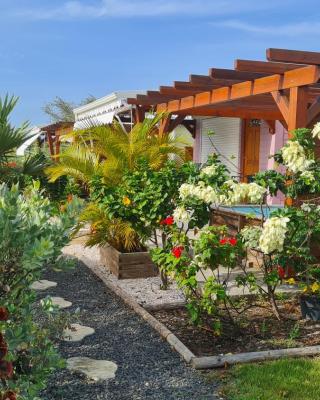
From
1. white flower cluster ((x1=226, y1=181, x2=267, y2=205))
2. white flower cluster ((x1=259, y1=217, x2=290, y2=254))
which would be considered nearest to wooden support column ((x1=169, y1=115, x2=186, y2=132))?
white flower cluster ((x1=226, y1=181, x2=267, y2=205))

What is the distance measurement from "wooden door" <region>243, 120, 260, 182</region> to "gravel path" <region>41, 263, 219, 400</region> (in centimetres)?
988

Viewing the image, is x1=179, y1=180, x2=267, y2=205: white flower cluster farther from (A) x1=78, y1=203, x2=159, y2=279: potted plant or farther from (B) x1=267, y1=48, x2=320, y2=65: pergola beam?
(A) x1=78, y1=203, x2=159, y2=279: potted plant

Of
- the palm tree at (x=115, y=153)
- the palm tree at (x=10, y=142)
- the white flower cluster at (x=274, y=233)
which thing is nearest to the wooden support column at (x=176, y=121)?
the palm tree at (x=115, y=153)

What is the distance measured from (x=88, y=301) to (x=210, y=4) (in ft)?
17.0

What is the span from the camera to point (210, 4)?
27.3ft

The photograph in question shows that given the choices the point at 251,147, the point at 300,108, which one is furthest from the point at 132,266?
the point at 251,147

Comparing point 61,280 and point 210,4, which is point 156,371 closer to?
point 61,280

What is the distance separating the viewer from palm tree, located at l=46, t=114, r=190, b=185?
7508 millimetres

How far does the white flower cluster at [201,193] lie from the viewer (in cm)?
463

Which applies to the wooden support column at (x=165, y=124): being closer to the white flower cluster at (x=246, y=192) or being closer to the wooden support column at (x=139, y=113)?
the wooden support column at (x=139, y=113)

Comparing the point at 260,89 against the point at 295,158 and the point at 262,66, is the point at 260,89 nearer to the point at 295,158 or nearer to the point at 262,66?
the point at 262,66

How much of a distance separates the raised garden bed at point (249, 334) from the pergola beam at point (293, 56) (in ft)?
9.46

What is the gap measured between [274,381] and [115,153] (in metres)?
4.61

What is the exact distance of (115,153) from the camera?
756 cm
